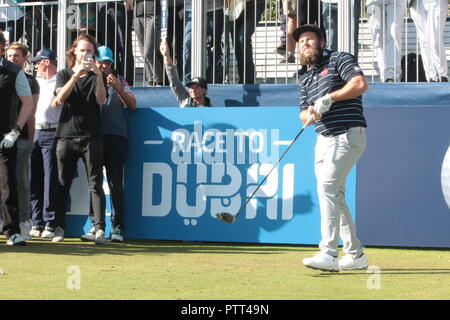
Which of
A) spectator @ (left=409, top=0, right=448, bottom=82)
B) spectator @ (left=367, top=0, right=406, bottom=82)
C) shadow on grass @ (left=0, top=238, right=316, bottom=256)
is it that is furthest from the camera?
spectator @ (left=367, top=0, right=406, bottom=82)

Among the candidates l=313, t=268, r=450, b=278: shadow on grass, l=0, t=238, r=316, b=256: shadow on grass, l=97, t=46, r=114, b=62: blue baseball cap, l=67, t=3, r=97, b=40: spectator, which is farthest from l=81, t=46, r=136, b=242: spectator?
l=313, t=268, r=450, b=278: shadow on grass

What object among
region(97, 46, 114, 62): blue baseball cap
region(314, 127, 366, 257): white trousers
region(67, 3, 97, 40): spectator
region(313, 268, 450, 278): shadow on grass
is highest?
region(67, 3, 97, 40): spectator

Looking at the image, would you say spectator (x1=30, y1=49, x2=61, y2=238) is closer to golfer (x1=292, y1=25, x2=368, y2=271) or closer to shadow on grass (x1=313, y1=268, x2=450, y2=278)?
golfer (x1=292, y1=25, x2=368, y2=271)

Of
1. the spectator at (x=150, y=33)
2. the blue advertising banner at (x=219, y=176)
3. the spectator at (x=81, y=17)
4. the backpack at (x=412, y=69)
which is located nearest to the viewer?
the blue advertising banner at (x=219, y=176)

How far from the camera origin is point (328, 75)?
8.49m

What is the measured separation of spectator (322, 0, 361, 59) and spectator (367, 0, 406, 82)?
23 cm

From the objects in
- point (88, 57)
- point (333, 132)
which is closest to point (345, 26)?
point (88, 57)

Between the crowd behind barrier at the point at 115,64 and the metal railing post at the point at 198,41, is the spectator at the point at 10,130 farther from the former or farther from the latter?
the metal railing post at the point at 198,41

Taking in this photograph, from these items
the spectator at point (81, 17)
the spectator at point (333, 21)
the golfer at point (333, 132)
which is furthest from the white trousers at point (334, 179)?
the spectator at point (81, 17)

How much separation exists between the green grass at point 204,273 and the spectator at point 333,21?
2887 millimetres

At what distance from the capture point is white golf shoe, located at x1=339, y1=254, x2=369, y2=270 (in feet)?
27.6

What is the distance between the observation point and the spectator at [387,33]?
11838mm

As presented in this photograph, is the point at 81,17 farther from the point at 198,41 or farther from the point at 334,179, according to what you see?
the point at 334,179

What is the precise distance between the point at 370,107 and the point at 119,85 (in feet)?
9.39
